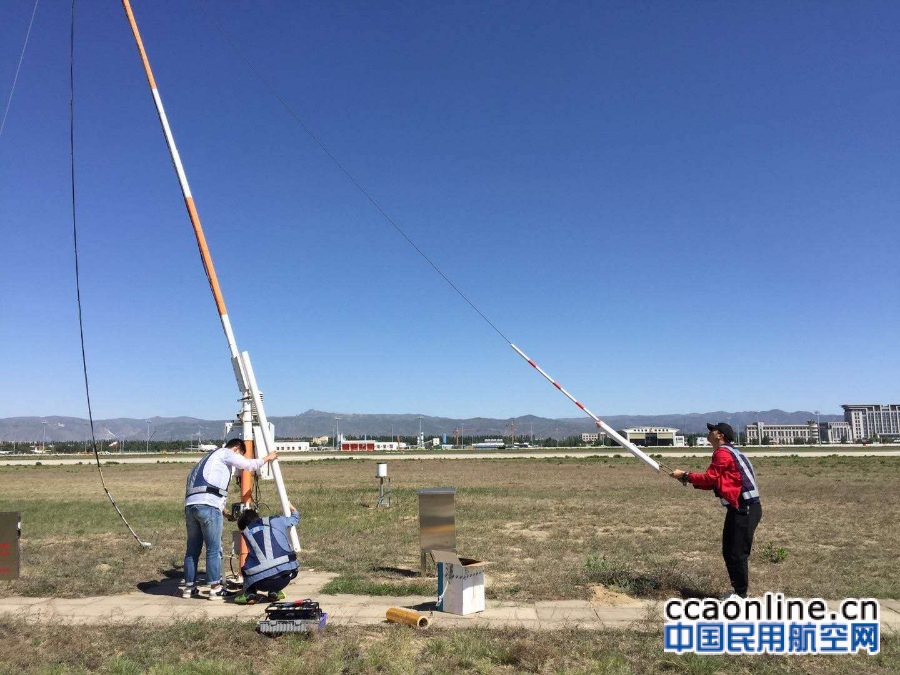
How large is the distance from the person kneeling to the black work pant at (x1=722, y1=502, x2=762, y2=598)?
5.34 metres

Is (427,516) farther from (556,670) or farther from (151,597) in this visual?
(556,670)

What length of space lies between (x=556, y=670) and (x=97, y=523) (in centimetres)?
1655

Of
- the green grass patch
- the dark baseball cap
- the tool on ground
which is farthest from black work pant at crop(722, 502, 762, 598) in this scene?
the tool on ground

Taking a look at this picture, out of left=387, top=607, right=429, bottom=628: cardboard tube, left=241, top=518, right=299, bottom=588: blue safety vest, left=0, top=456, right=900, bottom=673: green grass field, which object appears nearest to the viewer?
left=0, top=456, right=900, bottom=673: green grass field

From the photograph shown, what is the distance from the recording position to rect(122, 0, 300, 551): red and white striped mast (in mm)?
9883

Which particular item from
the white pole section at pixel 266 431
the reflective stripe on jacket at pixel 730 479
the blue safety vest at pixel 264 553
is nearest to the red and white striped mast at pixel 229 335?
the white pole section at pixel 266 431

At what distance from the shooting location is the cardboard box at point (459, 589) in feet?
26.1

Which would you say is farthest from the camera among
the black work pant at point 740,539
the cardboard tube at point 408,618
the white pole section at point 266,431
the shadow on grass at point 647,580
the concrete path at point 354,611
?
the white pole section at point 266,431

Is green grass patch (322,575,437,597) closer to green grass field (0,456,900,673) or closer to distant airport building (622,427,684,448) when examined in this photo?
green grass field (0,456,900,673)

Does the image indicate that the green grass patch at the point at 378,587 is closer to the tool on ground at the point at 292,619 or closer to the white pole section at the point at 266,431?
the white pole section at the point at 266,431

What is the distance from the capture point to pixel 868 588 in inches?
365

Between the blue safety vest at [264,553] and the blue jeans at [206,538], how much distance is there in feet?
2.27

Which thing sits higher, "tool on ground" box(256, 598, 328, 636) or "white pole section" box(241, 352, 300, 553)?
"white pole section" box(241, 352, 300, 553)

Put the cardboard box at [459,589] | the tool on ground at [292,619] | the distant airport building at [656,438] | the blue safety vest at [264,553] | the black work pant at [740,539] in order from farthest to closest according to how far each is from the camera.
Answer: the distant airport building at [656,438] → the blue safety vest at [264,553] → the black work pant at [740,539] → the cardboard box at [459,589] → the tool on ground at [292,619]
